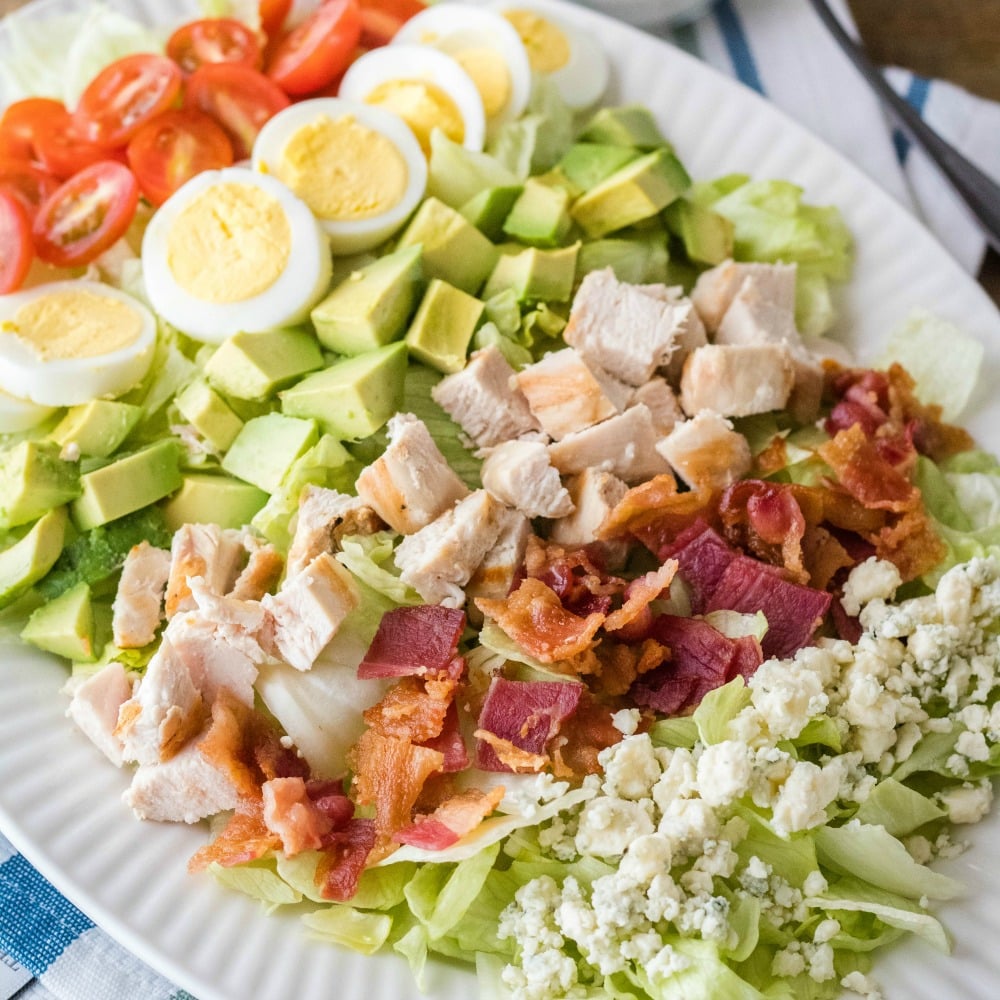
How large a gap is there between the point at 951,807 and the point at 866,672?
38 cm

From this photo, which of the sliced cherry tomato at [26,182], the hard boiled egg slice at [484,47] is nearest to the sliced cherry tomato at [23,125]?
the sliced cherry tomato at [26,182]

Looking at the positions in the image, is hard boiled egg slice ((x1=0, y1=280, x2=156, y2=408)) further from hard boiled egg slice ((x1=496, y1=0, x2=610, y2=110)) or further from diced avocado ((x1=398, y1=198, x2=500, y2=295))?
hard boiled egg slice ((x1=496, y1=0, x2=610, y2=110))

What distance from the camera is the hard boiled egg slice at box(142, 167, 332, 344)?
288 cm

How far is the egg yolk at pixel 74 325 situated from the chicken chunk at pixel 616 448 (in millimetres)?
1265

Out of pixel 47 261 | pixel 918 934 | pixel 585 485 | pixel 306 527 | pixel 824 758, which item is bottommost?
pixel 918 934

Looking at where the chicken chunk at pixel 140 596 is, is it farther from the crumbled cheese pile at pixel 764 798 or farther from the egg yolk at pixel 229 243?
the crumbled cheese pile at pixel 764 798

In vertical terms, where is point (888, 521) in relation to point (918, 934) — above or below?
above

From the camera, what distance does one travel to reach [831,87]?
3.95 m

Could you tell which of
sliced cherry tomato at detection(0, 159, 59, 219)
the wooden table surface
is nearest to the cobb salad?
sliced cherry tomato at detection(0, 159, 59, 219)

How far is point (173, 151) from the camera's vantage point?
323cm

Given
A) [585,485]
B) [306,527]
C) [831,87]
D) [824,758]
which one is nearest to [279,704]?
[306,527]

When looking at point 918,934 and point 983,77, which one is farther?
point 983,77

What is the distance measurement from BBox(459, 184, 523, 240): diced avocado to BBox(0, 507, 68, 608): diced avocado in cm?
149

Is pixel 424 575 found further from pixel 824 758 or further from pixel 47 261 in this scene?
pixel 47 261
